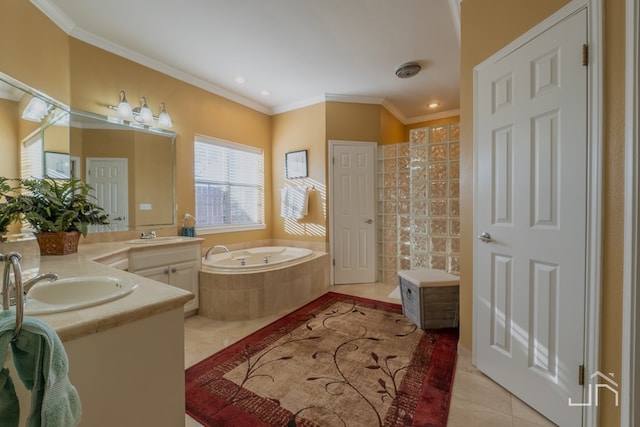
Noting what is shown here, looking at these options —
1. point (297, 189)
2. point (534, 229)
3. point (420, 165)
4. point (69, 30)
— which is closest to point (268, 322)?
point (297, 189)

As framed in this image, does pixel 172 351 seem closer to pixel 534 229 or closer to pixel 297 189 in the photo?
pixel 534 229

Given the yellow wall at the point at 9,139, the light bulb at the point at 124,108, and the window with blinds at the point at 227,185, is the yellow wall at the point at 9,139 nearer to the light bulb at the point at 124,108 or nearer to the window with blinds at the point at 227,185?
the light bulb at the point at 124,108

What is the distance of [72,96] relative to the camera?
7.30 ft

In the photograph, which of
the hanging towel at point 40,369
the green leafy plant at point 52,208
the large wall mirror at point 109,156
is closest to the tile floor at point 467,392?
the hanging towel at point 40,369

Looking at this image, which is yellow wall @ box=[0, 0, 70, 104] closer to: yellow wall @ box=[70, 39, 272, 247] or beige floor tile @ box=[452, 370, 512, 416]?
yellow wall @ box=[70, 39, 272, 247]

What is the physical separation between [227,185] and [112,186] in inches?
49.9

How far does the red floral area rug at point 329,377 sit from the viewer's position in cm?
137

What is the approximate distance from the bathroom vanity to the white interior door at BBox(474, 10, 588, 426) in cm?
167

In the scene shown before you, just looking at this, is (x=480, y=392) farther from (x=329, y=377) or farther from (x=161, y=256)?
(x=161, y=256)

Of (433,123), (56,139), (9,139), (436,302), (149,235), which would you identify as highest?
(433,123)

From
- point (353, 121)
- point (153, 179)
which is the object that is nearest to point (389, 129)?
point (353, 121)

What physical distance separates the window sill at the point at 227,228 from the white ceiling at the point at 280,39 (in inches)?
67.6

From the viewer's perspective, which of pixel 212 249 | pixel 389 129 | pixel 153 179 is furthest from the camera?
pixel 389 129

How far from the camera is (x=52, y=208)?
167cm
